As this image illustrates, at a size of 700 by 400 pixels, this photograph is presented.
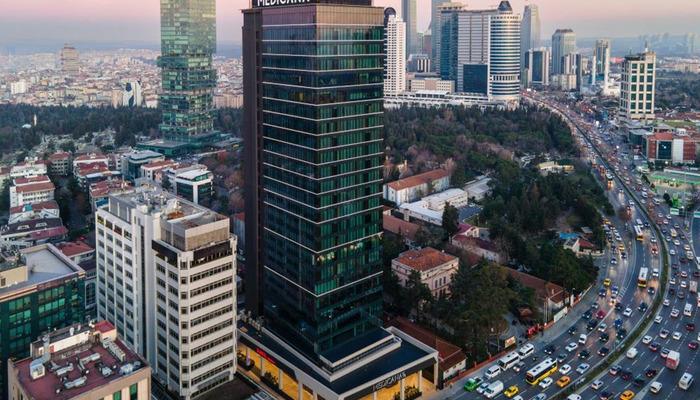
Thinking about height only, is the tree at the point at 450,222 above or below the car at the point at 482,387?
above

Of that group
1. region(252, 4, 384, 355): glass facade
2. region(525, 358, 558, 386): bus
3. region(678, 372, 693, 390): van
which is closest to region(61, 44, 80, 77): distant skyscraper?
region(252, 4, 384, 355): glass facade

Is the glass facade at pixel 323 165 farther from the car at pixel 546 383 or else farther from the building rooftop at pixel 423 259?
the building rooftop at pixel 423 259

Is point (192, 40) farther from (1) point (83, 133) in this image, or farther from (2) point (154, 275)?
(2) point (154, 275)

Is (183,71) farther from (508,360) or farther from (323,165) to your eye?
(508,360)

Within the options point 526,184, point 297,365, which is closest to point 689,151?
point 526,184

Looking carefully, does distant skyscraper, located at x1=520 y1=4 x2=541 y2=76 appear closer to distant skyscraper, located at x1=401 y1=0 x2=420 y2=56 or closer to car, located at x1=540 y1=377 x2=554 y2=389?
distant skyscraper, located at x1=401 y1=0 x2=420 y2=56

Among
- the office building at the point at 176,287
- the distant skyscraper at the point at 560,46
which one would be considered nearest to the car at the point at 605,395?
the office building at the point at 176,287
